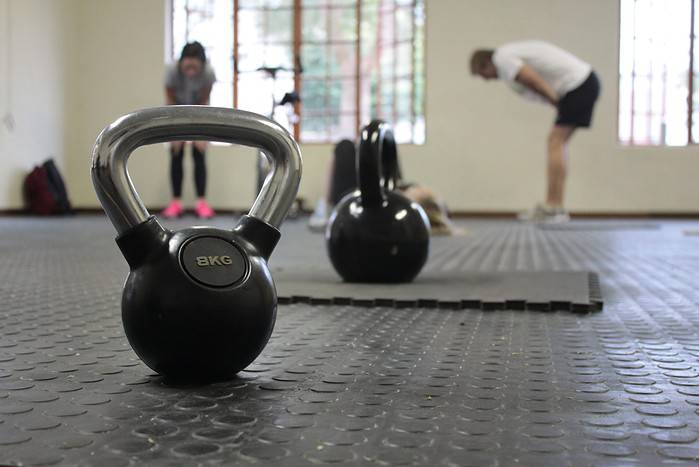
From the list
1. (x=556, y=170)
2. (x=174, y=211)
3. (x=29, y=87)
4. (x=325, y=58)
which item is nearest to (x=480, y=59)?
(x=325, y=58)

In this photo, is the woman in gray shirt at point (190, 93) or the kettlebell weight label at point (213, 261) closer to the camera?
the kettlebell weight label at point (213, 261)

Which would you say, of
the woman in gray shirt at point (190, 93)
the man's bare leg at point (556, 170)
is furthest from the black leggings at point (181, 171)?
the man's bare leg at point (556, 170)

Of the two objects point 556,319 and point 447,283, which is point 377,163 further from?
point 556,319

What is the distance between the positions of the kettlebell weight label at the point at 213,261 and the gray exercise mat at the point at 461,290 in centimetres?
90

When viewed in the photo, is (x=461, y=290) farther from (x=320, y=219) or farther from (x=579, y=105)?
(x=579, y=105)

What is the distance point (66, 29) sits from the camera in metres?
9.29

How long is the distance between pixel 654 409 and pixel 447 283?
140cm

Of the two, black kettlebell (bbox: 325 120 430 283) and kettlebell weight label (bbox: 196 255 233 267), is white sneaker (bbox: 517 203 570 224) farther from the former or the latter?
kettlebell weight label (bbox: 196 255 233 267)

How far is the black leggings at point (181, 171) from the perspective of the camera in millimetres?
8523

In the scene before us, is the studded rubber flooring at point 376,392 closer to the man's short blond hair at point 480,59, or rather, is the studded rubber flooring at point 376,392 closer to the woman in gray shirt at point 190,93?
the woman in gray shirt at point 190,93

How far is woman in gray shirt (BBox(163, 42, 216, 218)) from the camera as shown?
7.45m

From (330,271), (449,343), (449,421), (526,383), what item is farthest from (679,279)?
(449,421)

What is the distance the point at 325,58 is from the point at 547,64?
2470 millimetres

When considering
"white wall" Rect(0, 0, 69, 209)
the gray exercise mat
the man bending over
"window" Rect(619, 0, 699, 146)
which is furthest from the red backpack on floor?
the gray exercise mat
